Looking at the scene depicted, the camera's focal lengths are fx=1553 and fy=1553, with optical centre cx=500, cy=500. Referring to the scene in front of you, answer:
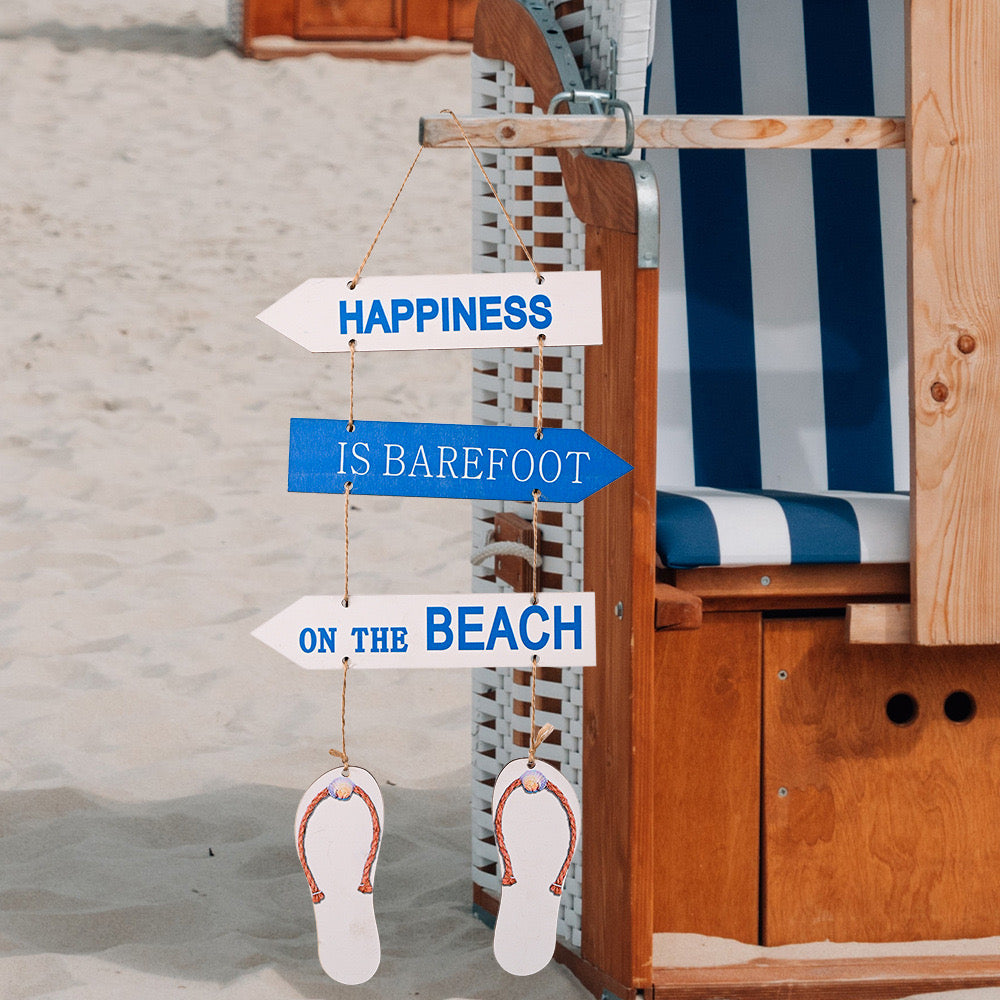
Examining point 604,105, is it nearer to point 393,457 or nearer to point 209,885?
point 393,457

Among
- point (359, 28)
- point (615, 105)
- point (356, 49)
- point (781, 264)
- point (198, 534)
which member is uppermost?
point (359, 28)

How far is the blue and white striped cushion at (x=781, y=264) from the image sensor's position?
277cm

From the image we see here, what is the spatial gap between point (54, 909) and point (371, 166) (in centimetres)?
643

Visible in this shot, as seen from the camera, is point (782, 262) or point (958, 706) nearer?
point (958, 706)

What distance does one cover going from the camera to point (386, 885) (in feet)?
9.24

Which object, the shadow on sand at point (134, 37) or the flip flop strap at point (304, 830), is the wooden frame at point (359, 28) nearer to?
the shadow on sand at point (134, 37)

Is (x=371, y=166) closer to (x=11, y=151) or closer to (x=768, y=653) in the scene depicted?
(x=11, y=151)

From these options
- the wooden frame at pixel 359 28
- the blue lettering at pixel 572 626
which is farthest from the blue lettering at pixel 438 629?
the wooden frame at pixel 359 28

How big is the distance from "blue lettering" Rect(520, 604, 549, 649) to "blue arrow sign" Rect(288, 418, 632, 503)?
14 centimetres

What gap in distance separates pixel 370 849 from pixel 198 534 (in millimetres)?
2873

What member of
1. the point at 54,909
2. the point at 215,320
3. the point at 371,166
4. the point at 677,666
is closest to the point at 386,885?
the point at 54,909

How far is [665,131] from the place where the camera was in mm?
2092

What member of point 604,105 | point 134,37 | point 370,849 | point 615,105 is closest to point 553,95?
point 604,105

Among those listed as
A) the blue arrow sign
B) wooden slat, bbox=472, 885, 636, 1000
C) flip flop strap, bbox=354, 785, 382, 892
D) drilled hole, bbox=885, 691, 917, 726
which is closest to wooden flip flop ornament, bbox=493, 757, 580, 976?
flip flop strap, bbox=354, 785, 382, 892
